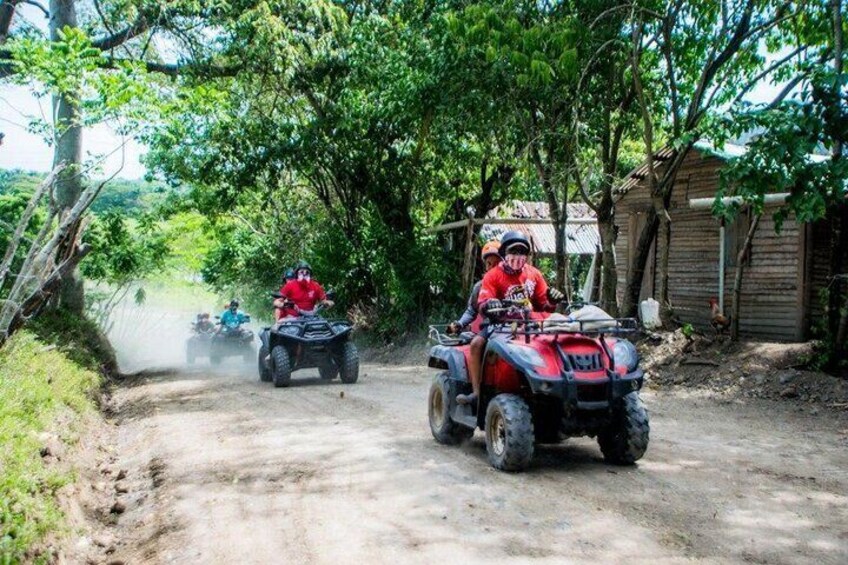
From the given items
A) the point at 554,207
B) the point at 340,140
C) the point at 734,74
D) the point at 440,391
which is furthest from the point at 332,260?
the point at 440,391

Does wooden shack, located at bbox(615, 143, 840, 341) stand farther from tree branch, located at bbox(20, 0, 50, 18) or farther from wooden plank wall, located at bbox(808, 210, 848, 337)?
tree branch, located at bbox(20, 0, 50, 18)

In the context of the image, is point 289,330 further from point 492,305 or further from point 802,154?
point 802,154

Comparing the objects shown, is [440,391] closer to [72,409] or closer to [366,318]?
[72,409]

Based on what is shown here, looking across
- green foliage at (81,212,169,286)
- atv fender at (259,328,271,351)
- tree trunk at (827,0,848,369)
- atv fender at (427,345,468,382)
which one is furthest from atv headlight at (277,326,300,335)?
tree trunk at (827,0,848,369)

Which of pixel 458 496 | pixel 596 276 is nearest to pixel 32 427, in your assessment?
pixel 458 496

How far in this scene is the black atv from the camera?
13.5m

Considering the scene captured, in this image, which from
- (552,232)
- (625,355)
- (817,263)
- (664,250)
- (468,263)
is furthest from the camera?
(552,232)

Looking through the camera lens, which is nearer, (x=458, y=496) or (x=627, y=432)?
(x=458, y=496)

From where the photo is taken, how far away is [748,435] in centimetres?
901

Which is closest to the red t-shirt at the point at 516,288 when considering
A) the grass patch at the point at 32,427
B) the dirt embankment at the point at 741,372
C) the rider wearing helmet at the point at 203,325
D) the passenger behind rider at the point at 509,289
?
the passenger behind rider at the point at 509,289

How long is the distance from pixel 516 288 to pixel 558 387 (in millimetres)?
1384

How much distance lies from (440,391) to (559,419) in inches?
64.6

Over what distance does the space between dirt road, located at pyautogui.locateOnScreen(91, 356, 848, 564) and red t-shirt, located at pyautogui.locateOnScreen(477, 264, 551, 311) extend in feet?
4.68

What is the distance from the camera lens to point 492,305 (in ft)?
23.0
